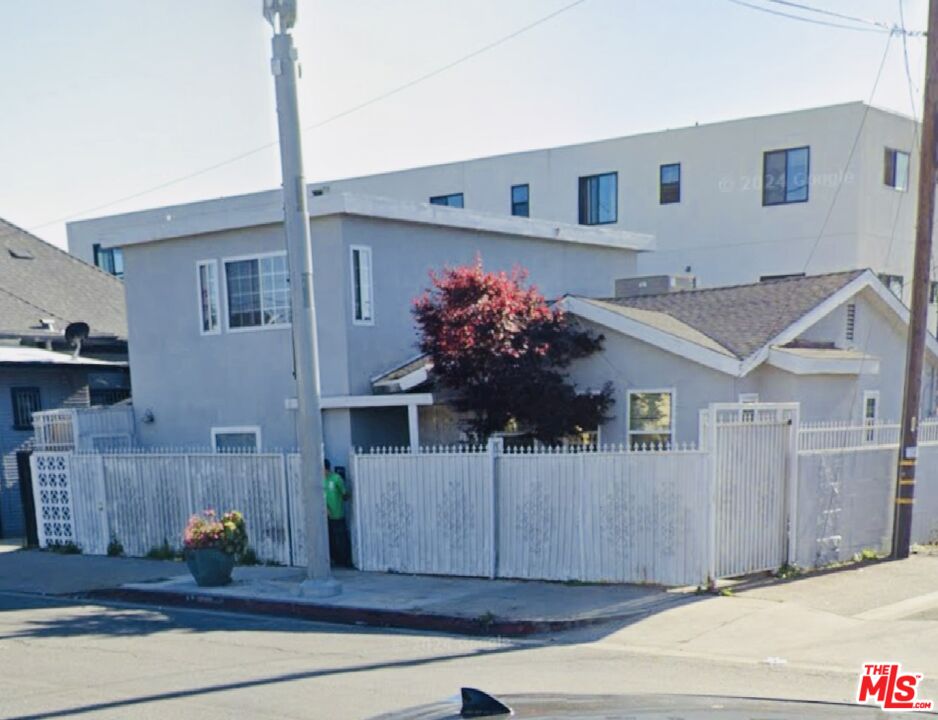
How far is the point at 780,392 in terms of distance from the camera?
13.7m

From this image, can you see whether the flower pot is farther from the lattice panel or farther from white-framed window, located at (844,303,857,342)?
white-framed window, located at (844,303,857,342)

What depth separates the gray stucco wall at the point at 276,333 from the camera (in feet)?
46.9

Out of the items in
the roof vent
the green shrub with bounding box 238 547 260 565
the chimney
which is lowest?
the green shrub with bounding box 238 547 260 565

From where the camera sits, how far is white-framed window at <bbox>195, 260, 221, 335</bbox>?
15.9 m

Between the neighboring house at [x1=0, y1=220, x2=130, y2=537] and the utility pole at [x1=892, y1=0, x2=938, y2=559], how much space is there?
51.3 feet

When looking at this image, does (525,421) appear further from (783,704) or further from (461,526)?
(783,704)

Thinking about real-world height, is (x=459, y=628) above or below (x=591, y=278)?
below

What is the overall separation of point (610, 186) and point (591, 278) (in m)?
13.4

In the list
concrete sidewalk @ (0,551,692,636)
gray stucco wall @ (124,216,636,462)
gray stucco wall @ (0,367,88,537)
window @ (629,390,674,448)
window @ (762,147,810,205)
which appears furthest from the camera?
window @ (762,147,810,205)

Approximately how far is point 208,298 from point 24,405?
19.8 feet

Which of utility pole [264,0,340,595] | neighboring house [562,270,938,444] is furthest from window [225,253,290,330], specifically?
neighboring house [562,270,938,444]

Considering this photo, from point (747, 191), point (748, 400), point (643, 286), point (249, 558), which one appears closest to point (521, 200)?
point (747, 191)

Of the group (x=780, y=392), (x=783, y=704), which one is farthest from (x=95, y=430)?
(x=783, y=704)

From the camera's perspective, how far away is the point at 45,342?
19.8 metres
